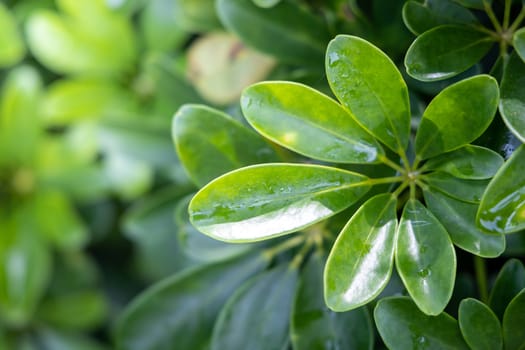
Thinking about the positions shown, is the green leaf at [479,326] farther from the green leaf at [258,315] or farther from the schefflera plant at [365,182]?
the green leaf at [258,315]

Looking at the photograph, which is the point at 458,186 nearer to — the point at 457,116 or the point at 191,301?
the point at 457,116

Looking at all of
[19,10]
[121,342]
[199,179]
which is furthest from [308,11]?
[19,10]

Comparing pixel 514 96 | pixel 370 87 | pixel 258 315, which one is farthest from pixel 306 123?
pixel 258 315

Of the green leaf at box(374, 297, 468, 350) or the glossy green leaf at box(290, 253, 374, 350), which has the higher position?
the green leaf at box(374, 297, 468, 350)

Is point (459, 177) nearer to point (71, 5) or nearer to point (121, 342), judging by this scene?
point (121, 342)

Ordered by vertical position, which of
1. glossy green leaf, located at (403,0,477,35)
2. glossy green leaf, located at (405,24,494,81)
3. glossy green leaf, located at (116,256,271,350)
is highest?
glossy green leaf, located at (403,0,477,35)

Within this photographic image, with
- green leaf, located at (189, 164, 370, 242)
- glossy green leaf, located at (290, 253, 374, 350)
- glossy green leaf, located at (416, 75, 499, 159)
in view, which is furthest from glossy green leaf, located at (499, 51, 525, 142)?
glossy green leaf, located at (290, 253, 374, 350)

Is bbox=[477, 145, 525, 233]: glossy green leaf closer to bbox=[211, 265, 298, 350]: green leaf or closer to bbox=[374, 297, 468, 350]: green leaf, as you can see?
bbox=[374, 297, 468, 350]: green leaf
